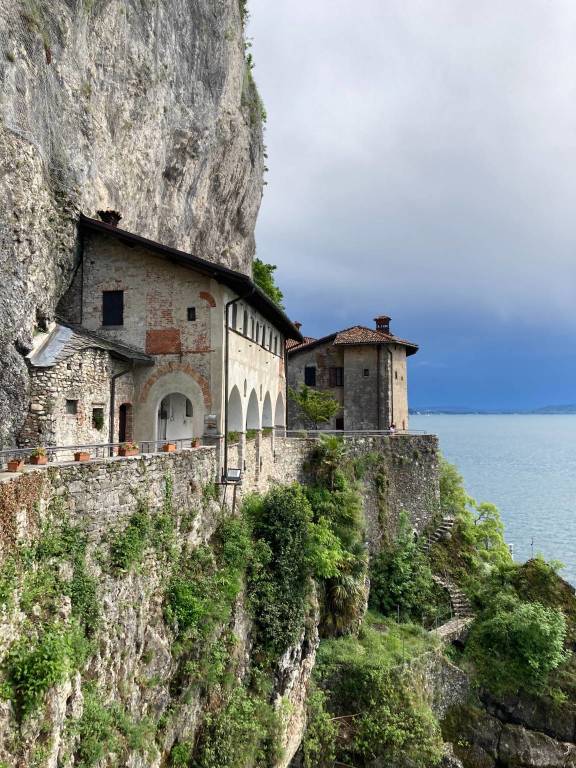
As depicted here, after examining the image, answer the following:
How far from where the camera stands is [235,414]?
1945 centimetres

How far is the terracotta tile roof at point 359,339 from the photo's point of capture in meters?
36.7

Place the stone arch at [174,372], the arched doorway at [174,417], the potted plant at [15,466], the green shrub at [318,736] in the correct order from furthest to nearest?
the arched doorway at [174,417] < the green shrub at [318,736] < the stone arch at [174,372] < the potted plant at [15,466]

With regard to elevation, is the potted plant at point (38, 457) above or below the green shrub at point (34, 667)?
above

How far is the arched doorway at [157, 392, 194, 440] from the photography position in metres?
19.9

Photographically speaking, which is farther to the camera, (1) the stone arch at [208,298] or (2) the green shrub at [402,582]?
(2) the green shrub at [402,582]

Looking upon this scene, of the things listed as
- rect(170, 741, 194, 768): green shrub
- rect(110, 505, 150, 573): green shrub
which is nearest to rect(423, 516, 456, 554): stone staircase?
rect(170, 741, 194, 768): green shrub

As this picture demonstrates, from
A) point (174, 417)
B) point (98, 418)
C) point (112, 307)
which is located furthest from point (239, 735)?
point (112, 307)

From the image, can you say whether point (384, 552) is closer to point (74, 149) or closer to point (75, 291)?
point (75, 291)

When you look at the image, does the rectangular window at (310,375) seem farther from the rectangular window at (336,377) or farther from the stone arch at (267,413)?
the stone arch at (267,413)

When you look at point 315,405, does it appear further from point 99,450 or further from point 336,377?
point 99,450

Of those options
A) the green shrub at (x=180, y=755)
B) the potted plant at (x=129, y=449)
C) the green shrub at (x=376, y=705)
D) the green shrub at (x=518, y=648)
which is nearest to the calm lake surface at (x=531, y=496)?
the green shrub at (x=518, y=648)

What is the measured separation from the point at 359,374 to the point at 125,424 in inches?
887

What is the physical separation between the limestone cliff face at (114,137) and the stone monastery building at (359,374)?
345 inches

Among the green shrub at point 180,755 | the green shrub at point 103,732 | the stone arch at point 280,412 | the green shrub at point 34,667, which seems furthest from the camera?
the stone arch at point 280,412
